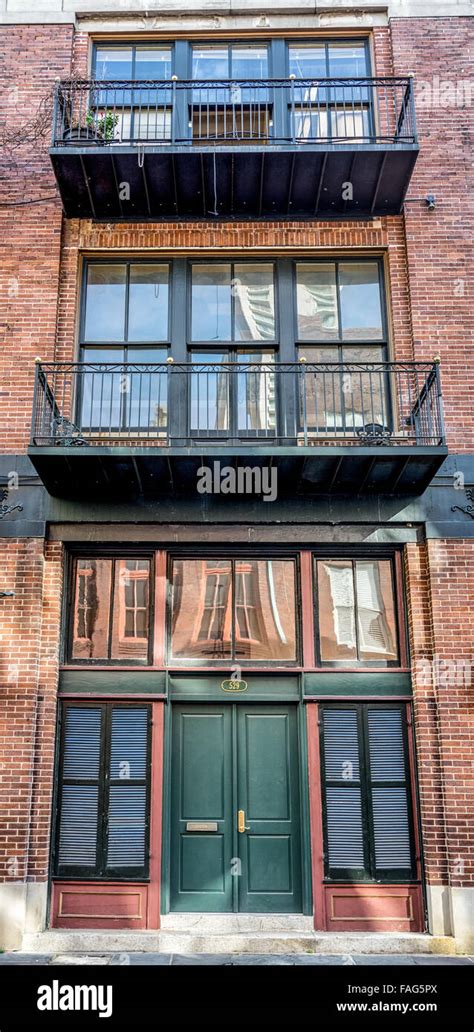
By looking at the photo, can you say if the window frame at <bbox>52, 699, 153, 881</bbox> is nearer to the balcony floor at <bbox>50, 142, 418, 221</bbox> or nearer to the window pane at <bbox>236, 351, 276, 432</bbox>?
the window pane at <bbox>236, 351, 276, 432</bbox>

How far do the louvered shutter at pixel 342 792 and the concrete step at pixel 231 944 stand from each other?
0.73 m

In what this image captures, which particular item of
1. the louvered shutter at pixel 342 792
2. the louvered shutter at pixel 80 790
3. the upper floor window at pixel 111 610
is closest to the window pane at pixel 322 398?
the upper floor window at pixel 111 610

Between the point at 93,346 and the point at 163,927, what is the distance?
686 centimetres

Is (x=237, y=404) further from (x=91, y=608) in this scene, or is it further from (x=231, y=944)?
(x=231, y=944)

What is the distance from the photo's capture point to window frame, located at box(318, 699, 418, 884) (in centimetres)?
888

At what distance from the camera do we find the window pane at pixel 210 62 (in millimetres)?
11250

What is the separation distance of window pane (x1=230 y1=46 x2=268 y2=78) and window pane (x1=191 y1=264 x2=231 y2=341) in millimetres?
2880

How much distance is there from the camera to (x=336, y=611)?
379 inches

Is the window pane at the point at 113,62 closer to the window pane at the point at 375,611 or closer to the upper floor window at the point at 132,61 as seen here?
the upper floor window at the point at 132,61

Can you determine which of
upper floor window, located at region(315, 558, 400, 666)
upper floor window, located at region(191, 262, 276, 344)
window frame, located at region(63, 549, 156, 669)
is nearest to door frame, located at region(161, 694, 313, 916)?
window frame, located at region(63, 549, 156, 669)

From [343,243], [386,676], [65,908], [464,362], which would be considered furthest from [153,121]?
[65,908]

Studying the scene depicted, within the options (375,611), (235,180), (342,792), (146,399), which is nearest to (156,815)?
(342,792)

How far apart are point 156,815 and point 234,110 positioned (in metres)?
8.71

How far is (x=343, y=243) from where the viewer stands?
10.5 meters
